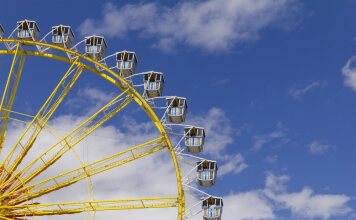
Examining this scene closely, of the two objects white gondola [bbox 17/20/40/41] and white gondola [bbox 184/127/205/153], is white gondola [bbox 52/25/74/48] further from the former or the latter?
white gondola [bbox 184/127/205/153]

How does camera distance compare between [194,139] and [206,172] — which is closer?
[206,172]

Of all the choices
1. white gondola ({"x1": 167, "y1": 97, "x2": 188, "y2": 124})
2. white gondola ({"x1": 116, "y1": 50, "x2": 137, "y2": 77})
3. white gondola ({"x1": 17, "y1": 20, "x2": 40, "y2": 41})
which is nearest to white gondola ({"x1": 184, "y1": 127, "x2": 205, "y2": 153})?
white gondola ({"x1": 167, "y1": 97, "x2": 188, "y2": 124})

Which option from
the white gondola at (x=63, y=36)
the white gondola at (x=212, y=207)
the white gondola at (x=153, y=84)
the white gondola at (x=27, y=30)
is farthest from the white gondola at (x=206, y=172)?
the white gondola at (x=27, y=30)

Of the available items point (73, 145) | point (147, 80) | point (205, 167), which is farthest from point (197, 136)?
point (73, 145)

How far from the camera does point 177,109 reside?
30688 mm

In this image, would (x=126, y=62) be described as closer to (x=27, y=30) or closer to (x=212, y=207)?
(x=27, y=30)

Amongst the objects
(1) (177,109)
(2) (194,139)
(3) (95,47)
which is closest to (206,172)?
(2) (194,139)

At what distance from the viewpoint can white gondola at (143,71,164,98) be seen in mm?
30391

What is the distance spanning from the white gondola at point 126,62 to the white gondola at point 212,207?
657cm

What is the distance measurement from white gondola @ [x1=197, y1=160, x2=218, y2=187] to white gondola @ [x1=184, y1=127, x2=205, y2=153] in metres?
0.72

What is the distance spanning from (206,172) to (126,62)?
605cm

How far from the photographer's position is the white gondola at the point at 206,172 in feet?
99.8

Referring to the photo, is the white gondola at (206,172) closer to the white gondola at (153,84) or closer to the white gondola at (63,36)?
the white gondola at (153,84)

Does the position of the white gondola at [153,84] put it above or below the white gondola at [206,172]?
above
